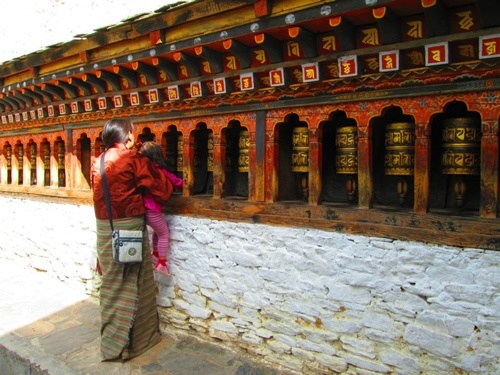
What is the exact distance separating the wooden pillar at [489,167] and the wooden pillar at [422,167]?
1.12 ft

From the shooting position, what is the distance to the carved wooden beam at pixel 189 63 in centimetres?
351

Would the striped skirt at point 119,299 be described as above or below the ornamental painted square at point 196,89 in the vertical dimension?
below

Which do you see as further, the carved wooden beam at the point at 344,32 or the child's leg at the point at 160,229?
the child's leg at the point at 160,229

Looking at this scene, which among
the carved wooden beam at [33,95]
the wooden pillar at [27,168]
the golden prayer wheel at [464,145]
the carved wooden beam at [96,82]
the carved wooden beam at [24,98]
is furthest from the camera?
the wooden pillar at [27,168]

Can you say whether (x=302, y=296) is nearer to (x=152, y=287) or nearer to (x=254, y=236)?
(x=254, y=236)

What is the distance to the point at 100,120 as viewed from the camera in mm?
4809

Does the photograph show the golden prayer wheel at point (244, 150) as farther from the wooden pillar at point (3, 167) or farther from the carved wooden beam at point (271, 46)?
the wooden pillar at point (3, 167)

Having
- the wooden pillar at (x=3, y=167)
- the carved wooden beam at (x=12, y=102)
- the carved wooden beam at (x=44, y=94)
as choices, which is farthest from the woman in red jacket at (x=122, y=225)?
the wooden pillar at (x=3, y=167)

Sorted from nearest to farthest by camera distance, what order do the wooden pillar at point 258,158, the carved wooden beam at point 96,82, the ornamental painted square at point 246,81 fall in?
the ornamental painted square at point 246,81, the wooden pillar at point 258,158, the carved wooden beam at point 96,82

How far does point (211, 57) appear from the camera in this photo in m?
3.41

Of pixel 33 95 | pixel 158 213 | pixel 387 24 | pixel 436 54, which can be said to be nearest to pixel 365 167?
pixel 436 54

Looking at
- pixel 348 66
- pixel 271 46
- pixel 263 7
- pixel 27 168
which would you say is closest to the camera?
pixel 348 66

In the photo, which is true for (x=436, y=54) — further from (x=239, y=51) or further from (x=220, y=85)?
(x=220, y=85)

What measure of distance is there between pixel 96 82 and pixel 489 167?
4.10 m
